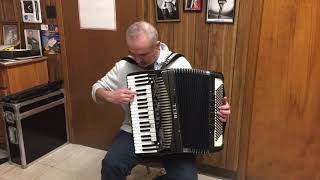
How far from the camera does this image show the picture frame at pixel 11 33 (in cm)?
270

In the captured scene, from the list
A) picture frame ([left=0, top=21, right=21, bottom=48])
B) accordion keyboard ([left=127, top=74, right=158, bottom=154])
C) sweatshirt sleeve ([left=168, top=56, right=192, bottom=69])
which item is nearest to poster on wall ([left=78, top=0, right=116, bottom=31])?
picture frame ([left=0, top=21, right=21, bottom=48])

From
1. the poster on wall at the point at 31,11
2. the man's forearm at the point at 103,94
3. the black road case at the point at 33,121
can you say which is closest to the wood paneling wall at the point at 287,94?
the man's forearm at the point at 103,94

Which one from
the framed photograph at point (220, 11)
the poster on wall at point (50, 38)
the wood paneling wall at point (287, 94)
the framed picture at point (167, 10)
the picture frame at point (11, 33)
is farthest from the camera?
the picture frame at point (11, 33)

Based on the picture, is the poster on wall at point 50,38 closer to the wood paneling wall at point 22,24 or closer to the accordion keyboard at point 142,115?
the wood paneling wall at point 22,24

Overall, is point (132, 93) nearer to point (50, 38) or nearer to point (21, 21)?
point (50, 38)

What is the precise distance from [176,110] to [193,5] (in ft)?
2.62

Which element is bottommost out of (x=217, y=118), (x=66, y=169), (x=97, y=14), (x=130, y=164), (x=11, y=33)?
(x=66, y=169)

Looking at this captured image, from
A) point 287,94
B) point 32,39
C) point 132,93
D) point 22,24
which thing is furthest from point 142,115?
point 22,24

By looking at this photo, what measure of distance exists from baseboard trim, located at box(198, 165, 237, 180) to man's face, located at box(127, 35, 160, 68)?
98 cm

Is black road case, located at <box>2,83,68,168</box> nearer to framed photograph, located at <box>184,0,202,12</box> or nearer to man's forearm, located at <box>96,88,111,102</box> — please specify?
man's forearm, located at <box>96,88,111,102</box>

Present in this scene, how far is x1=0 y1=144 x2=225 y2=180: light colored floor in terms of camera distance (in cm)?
230

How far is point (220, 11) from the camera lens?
199 centimetres

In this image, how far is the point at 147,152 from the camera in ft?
5.31

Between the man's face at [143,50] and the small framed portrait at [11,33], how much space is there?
1.42 m
